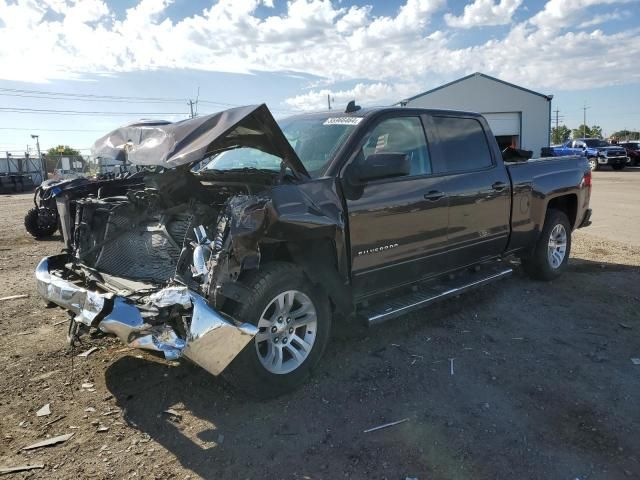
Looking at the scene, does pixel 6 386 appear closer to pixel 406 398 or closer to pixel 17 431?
pixel 17 431

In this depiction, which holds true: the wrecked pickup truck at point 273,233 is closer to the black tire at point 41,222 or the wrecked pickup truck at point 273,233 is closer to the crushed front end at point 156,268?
the crushed front end at point 156,268

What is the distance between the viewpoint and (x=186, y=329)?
291 centimetres

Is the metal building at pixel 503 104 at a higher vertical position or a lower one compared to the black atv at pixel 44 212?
higher

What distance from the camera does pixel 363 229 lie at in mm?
3799

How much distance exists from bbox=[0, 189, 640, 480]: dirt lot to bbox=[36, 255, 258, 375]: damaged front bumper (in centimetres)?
56

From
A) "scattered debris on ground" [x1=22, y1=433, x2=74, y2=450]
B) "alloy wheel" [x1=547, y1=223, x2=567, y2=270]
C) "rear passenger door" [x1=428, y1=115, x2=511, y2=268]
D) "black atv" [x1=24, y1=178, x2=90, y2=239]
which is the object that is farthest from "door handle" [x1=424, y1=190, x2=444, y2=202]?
"black atv" [x1=24, y1=178, x2=90, y2=239]

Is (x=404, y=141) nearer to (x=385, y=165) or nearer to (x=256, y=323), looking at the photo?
(x=385, y=165)

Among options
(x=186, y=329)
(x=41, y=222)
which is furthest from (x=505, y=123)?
(x=186, y=329)

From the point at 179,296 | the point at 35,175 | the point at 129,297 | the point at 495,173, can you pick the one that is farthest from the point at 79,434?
the point at 35,175

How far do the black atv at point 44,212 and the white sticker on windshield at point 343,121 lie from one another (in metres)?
5.71

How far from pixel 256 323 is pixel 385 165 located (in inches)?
57.4

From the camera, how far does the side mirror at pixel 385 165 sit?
3633 mm

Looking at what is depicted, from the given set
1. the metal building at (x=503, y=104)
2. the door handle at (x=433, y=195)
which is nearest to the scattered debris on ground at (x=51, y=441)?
the door handle at (x=433, y=195)

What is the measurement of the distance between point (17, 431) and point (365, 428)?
2171 millimetres
